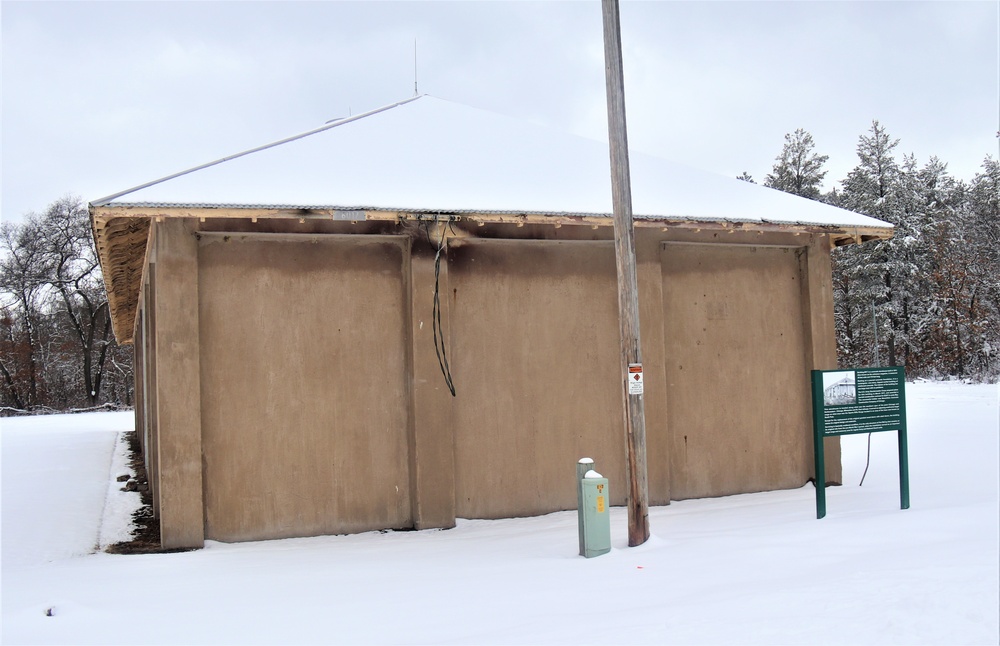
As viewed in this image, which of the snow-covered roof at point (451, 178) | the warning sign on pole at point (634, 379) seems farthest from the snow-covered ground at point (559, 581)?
the snow-covered roof at point (451, 178)

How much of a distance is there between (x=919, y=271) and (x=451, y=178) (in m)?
37.4

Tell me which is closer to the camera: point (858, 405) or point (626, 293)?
point (626, 293)

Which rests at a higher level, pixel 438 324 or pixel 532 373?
pixel 438 324

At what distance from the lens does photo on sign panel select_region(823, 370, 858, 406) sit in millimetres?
8062

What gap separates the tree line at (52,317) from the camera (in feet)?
139

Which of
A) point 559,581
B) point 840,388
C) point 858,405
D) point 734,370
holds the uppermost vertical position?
point 734,370

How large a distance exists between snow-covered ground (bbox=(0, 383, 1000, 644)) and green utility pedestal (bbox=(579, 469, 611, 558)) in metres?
0.20

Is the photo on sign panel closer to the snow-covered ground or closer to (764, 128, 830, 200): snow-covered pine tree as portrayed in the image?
the snow-covered ground

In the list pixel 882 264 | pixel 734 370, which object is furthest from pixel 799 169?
pixel 734 370

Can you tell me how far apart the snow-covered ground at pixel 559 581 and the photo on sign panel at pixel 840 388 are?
117 cm

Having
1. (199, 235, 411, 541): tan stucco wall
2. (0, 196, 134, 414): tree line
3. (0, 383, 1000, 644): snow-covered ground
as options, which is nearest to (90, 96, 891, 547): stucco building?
(199, 235, 411, 541): tan stucco wall

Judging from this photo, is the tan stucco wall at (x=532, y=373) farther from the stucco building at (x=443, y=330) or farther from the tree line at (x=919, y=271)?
the tree line at (x=919, y=271)

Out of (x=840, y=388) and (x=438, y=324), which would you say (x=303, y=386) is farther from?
(x=840, y=388)

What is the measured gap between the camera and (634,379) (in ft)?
23.2
